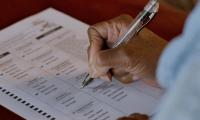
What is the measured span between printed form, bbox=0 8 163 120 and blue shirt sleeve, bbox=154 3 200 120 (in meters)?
0.46

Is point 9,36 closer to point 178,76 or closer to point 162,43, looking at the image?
point 162,43

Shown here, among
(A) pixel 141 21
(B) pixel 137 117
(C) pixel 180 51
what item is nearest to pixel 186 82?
(C) pixel 180 51

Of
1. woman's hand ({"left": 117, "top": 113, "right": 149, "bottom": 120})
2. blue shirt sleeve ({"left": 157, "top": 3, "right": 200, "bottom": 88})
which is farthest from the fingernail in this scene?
blue shirt sleeve ({"left": 157, "top": 3, "right": 200, "bottom": 88})

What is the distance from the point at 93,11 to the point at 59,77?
295mm

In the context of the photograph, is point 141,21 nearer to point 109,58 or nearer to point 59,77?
point 109,58

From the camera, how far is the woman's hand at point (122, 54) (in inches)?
33.6

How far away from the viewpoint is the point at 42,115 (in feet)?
2.64

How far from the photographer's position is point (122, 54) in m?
0.85

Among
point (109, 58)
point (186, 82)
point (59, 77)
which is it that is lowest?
point (59, 77)

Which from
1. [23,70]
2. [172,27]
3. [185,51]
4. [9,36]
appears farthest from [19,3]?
[185,51]

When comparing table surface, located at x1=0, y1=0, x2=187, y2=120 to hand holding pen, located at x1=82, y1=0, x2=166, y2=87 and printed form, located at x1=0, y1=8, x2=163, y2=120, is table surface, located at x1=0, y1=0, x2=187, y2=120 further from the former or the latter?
hand holding pen, located at x1=82, y1=0, x2=166, y2=87

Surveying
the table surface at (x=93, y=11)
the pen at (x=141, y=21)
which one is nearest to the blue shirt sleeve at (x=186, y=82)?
the pen at (x=141, y=21)

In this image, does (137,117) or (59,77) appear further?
(59,77)

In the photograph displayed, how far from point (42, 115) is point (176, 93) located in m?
0.49
